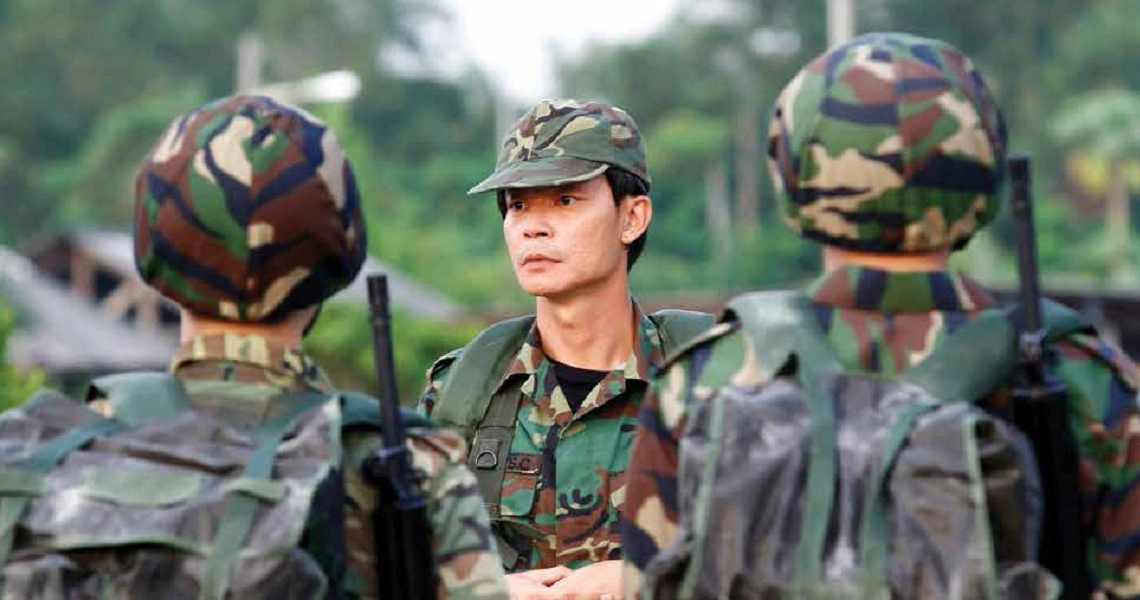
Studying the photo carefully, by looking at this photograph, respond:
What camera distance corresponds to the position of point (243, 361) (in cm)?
436

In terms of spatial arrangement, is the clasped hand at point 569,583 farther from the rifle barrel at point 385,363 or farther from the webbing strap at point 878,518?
the webbing strap at point 878,518

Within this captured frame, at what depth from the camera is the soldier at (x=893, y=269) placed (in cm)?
428

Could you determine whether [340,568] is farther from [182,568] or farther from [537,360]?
[537,360]

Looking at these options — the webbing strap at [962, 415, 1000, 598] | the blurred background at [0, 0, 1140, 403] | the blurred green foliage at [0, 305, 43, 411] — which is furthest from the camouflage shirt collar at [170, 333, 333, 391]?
the blurred background at [0, 0, 1140, 403]

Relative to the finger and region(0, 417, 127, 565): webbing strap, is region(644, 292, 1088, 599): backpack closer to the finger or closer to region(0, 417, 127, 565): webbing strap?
region(0, 417, 127, 565): webbing strap

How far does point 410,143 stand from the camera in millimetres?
83312

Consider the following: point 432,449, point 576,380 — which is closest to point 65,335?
point 576,380

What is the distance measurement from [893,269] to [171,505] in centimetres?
134

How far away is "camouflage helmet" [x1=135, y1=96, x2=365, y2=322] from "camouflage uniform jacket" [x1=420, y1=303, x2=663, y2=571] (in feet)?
5.90

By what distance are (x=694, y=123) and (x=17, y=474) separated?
236ft

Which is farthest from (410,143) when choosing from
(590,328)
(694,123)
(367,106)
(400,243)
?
(590,328)

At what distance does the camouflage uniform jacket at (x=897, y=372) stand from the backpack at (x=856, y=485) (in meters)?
0.06

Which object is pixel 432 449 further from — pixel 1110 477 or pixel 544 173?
pixel 544 173

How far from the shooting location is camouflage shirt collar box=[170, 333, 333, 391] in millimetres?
4355
